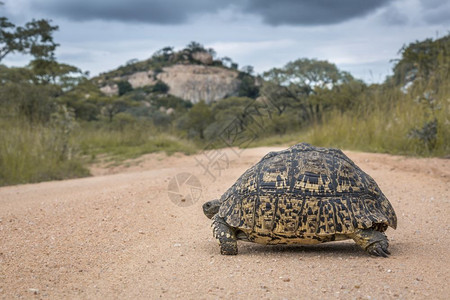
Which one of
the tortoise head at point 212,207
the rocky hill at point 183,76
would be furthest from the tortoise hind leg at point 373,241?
Result: the rocky hill at point 183,76

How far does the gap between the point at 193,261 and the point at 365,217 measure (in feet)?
5.24

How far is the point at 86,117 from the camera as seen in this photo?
147ft

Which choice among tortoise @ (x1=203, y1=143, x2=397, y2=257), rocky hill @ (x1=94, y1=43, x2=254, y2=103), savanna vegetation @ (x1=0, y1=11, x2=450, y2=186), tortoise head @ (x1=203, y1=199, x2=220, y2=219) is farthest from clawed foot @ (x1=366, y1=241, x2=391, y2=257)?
rocky hill @ (x1=94, y1=43, x2=254, y2=103)

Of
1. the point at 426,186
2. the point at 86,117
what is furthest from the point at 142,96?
the point at 426,186

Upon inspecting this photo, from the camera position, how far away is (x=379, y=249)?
4.03 m

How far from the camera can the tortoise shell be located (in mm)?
4074

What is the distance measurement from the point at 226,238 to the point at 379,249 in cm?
138

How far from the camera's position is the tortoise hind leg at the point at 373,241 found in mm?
4043

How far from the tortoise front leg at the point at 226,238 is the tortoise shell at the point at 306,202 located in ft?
0.33

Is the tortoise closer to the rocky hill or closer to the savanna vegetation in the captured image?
the savanna vegetation

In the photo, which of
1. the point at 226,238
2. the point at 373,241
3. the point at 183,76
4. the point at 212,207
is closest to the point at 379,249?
the point at 373,241

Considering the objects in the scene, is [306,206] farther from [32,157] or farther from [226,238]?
[32,157]

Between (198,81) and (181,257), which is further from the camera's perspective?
(198,81)

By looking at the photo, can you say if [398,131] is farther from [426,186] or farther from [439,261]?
[439,261]
